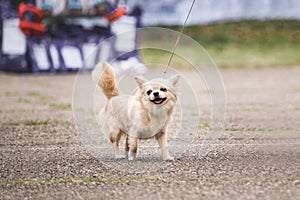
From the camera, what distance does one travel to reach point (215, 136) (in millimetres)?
8695

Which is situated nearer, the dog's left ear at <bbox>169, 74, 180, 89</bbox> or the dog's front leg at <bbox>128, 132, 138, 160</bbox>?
the dog's left ear at <bbox>169, 74, 180, 89</bbox>

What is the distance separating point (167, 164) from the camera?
264 inches

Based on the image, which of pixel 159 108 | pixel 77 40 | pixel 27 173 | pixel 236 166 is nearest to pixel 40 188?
pixel 27 173

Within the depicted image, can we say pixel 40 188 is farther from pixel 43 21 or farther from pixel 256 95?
pixel 43 21

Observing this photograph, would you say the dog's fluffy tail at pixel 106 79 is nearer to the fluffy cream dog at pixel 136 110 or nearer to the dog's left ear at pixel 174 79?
the fluffy cream dog at pixel 136 110

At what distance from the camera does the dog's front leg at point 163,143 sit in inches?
262

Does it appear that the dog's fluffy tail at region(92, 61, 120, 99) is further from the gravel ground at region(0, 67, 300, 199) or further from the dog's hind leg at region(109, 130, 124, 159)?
the gravel ground at region(0, 67, 300, 199)

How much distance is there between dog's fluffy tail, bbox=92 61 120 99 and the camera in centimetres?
689

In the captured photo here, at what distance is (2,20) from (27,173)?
14.8 meters

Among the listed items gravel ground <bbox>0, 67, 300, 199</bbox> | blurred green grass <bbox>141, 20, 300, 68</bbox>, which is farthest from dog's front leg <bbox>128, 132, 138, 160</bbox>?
blurred green grass <bbox>141, 20, 300, 68</bbox>

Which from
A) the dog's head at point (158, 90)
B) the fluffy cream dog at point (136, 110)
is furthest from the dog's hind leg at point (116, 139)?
the dog's head at point (158, 90)

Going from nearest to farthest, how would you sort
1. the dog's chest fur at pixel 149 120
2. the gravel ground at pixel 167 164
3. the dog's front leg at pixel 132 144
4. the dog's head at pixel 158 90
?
the gravel ground at pixel 167 164 < the dog's head at pixel 158 90 < the dog's chest fur at pixel 149 120 < the dog's front leg at pixel 132 144

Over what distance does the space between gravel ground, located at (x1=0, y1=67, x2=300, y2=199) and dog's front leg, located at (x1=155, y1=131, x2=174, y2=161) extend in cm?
10

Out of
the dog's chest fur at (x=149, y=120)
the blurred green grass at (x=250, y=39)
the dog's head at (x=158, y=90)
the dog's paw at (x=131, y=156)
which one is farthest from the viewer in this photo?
the blurred green grass at (x=250, y=39)
